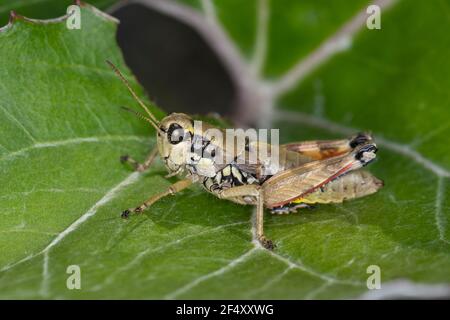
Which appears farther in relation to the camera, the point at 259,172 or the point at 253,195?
the point at 259,172

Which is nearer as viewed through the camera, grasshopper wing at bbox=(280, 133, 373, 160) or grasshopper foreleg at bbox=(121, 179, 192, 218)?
grasshopper foreleg at bbox=(121, 179, 192, 218)

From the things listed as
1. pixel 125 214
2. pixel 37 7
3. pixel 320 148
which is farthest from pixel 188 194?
pixel 37 7

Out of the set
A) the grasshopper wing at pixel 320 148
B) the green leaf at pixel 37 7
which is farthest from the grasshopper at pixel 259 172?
the green leaf at pixel 37 7

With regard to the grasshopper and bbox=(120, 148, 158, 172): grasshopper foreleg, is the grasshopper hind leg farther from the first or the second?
bbox=(120, 148, 158, 172): grasshopper foreleg

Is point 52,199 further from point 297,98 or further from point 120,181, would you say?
point 297,98

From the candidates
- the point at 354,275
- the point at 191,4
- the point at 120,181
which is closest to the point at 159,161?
the point at 120,181

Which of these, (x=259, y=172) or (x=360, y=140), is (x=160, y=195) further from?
(x=360, y=140)

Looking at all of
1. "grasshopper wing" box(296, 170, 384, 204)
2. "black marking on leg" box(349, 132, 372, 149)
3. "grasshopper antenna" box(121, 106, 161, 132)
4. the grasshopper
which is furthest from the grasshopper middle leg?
"black marking on leg" box(349, 132, 372, 149)
